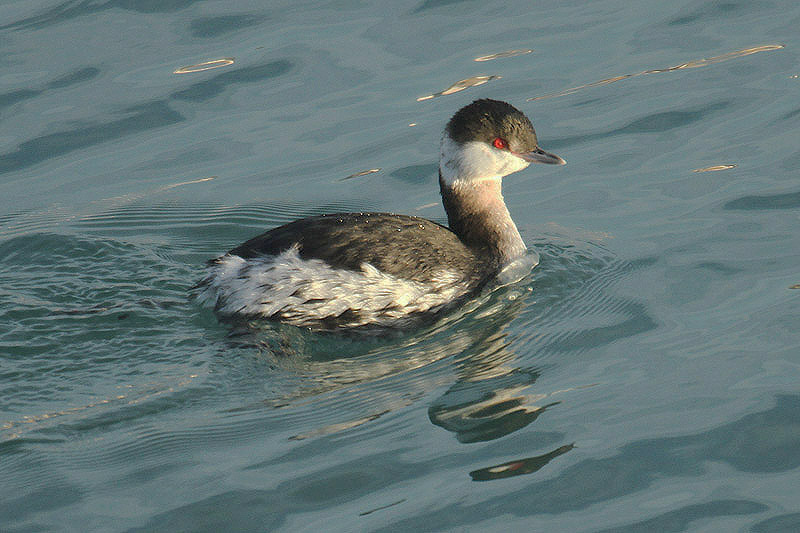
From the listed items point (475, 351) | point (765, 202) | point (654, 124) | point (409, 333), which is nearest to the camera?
point (475, 351)

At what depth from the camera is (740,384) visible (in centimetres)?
636

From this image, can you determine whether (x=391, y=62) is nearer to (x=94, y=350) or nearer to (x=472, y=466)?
(x=94, y=350)

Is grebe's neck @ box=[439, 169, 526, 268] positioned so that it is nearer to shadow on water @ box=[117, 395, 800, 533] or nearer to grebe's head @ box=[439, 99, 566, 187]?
grebe's head @ box=[439, 99, 566, 187]

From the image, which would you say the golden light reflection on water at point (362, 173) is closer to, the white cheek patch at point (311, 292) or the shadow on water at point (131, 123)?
the shadow on water at point (131, 123)

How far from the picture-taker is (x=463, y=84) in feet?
36.2

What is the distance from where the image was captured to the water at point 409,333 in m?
5.68

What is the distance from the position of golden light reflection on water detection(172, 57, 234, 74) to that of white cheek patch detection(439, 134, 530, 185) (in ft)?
13.1

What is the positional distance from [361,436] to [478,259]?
2.34 meters

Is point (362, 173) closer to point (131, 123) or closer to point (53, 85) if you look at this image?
point (131, 123)

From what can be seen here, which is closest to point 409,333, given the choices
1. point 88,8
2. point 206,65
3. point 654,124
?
point 654,124

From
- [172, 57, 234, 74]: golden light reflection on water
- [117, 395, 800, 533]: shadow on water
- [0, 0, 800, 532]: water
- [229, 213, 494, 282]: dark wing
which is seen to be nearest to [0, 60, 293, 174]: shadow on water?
[0, 0, 800, 532]: water

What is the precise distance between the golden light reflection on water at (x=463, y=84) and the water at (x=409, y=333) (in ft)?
0.11

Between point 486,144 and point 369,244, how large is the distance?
134cm

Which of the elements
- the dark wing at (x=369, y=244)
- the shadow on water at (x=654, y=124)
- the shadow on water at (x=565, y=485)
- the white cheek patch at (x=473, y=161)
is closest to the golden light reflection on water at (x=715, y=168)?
the shadow on water at (x=654, y=124)
